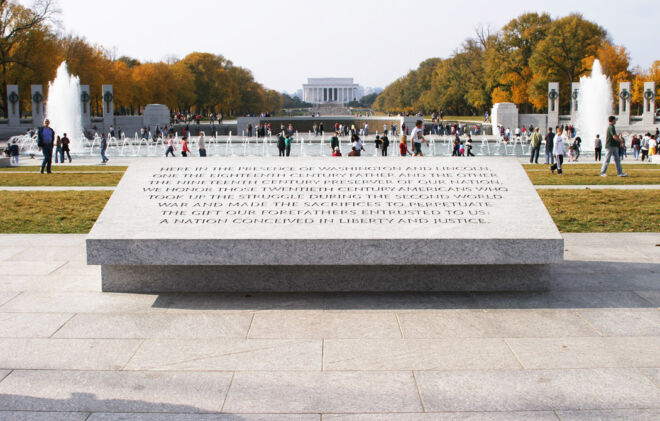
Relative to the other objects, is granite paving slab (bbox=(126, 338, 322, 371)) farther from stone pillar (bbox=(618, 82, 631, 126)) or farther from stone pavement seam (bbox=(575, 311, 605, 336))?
stone pillar (bbox=(618, 82, 631, 126))

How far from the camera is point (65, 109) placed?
1989 inches

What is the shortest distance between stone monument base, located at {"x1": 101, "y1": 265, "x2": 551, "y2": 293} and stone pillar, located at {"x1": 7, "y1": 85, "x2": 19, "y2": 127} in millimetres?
57363

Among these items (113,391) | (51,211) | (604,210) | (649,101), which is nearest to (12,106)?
(51,211)

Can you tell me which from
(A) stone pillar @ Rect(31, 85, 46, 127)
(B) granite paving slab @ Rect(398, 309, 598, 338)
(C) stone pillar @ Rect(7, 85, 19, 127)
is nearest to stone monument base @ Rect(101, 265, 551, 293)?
(B) granite paving slab @ Rect(398, 309, 598, 338)

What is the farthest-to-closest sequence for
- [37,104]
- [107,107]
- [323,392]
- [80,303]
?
1. [107,107]
2. [37,104]
3. [80,303]
4. [323,392]

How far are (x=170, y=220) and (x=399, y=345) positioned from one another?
2708 millimetres

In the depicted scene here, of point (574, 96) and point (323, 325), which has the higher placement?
point (574, 96)

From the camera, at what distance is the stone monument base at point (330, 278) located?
21.1 feet

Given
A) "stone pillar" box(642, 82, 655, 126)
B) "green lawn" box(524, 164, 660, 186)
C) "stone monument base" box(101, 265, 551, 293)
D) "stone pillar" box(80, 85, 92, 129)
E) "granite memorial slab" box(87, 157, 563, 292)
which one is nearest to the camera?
"granite memorial slab" box(87, 157, 563, 292)

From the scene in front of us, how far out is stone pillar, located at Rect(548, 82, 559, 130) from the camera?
5553 cm

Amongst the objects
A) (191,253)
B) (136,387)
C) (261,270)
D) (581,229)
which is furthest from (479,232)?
(581,229)

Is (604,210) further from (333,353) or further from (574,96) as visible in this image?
(574,96)

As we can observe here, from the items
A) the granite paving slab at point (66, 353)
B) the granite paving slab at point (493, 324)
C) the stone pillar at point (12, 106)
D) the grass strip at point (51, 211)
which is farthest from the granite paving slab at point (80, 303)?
the stone pillar at point (12, 106)

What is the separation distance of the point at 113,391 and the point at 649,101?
198 feet
